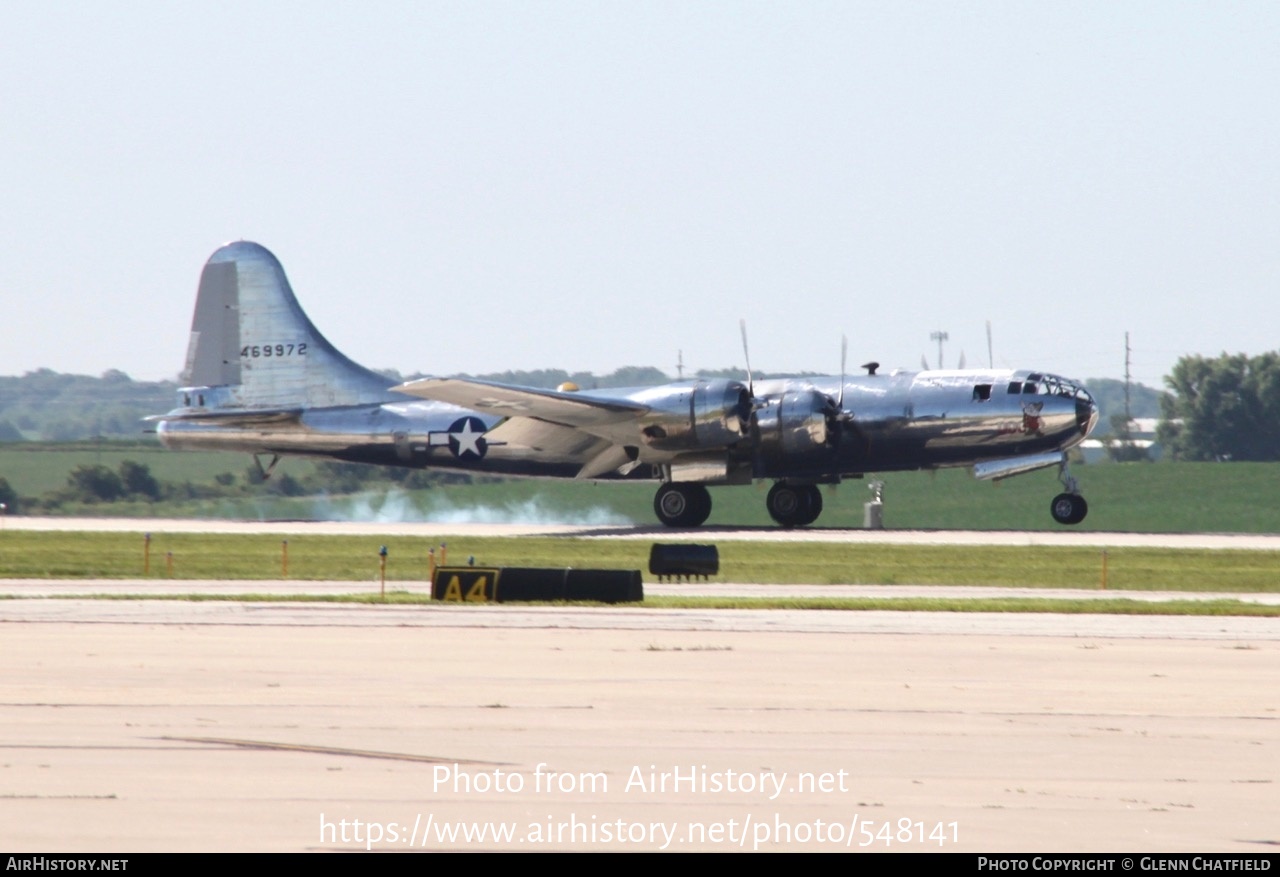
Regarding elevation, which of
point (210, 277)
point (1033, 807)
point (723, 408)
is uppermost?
point (210, 277)

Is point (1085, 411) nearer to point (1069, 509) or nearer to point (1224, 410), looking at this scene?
point (1069, 509)

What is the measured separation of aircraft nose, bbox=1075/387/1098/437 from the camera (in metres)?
44.1

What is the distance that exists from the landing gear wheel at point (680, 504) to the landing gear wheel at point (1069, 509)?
1016 centimetres

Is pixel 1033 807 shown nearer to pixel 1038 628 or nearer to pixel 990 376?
pixel 1038 628

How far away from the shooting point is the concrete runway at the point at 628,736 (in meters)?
10.2

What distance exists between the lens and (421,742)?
13125 millimetres

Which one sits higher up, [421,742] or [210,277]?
[210,277]

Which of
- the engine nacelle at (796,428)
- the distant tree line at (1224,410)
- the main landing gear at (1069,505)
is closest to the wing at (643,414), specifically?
the engine nacelle at (796,428)

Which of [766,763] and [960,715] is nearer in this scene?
[766,763]

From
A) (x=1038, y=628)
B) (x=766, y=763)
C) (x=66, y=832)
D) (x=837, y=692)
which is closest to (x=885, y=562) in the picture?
(x=1038, y=628)

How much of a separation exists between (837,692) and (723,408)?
2834cm

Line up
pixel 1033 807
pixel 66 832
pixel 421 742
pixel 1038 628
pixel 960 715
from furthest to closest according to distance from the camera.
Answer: pixel 1038 628, pixel 960 715, pixel 421 742, pixel 1033 807, pixel 66 832

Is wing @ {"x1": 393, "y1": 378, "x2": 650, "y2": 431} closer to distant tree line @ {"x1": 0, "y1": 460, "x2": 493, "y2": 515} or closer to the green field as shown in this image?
the green field

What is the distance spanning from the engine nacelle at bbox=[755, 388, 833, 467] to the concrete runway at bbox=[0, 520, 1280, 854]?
868 inches
